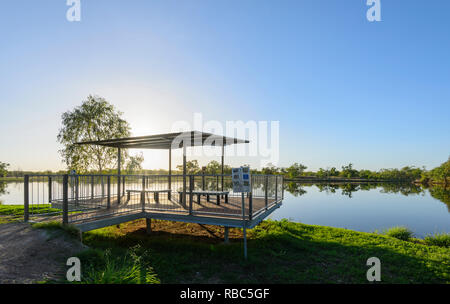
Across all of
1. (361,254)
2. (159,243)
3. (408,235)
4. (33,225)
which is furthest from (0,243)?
(408,235)

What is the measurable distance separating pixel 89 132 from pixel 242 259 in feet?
52.3

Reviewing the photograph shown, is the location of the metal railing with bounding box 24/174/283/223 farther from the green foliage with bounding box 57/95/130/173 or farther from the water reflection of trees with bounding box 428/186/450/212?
the water reflection of trees with bounding box 428/186/450/212

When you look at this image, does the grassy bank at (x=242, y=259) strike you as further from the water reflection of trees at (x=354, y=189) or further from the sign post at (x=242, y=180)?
the water reflection of trees at (x=354, y=189)

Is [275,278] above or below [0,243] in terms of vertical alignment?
below

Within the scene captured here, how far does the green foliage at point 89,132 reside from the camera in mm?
17109

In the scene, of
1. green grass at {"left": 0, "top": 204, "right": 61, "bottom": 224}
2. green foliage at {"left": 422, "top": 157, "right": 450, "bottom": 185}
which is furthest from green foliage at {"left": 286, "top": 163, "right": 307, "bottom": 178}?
green grass at {"left": 0, "top": 204, "right": 61, "bottom": 224}

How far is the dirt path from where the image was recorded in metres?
3.90

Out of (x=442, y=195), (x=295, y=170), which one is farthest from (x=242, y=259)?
(x=295, y=170)

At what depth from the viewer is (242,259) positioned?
601 cm

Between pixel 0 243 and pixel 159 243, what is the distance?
3550 mm

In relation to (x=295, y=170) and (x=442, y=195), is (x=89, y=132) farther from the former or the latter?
(x=295, y=170)
